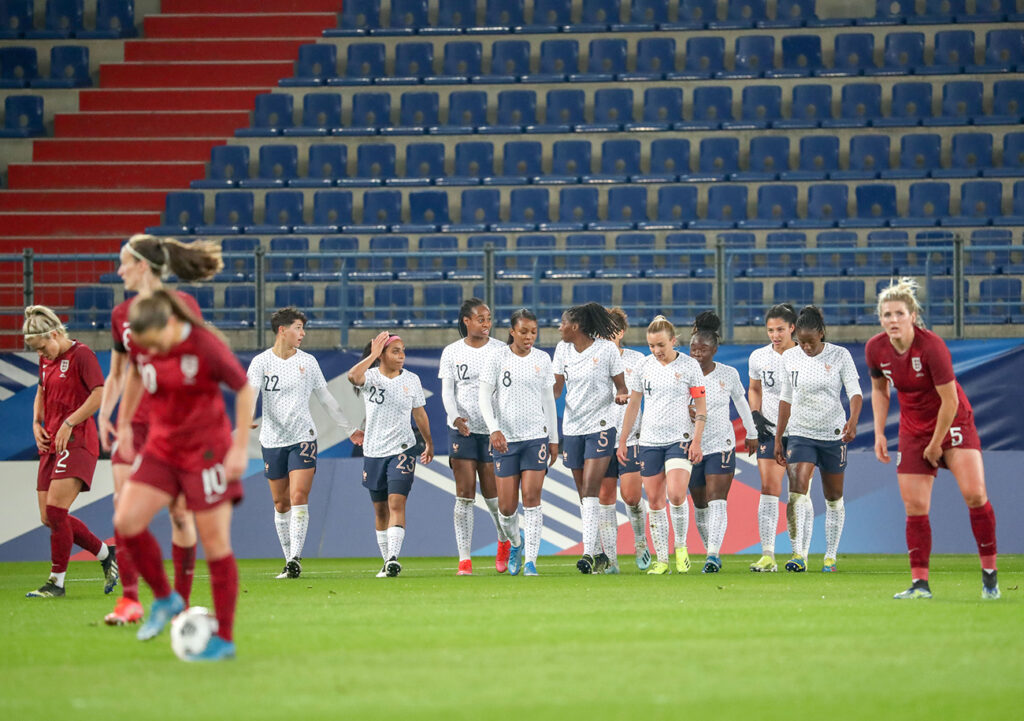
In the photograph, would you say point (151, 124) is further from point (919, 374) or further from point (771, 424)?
point (919, 374)

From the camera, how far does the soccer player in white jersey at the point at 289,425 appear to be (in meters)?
13.0

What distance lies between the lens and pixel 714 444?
12.6 meters

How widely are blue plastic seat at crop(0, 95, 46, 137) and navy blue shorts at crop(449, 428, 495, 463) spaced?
58.3 feet

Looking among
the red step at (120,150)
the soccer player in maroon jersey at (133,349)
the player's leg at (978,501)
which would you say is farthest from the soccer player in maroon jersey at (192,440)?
the red step at (120,150)

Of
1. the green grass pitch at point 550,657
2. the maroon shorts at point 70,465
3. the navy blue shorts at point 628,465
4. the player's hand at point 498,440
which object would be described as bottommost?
the green grass pitch at point 550,657

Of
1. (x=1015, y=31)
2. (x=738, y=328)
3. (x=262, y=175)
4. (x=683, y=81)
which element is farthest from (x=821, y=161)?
(x=262, y=175)

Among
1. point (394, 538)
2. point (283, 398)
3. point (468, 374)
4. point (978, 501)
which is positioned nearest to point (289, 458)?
point (283, 398)

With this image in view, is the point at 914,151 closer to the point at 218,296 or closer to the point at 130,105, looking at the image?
the point at 218,296

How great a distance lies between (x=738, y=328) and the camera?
17906 millimetres

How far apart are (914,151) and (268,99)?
12.3 metres

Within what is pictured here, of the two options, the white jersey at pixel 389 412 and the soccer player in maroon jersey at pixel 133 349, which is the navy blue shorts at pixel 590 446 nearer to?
the white jersey at pixel 389 412

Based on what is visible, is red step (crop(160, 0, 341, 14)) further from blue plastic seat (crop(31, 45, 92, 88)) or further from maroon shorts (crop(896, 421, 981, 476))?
maroon shorts (crop(896, 421, 981, 476))

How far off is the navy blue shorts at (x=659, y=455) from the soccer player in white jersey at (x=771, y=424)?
41.4 inches

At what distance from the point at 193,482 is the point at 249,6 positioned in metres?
25.1
